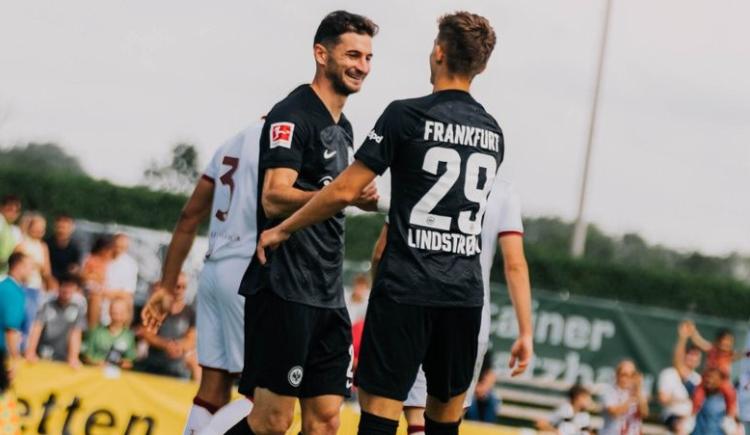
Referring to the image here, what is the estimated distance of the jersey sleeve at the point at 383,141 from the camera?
6.84 m

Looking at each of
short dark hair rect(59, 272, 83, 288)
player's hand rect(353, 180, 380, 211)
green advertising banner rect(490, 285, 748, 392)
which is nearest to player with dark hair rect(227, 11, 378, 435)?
player's hand rect(353, 180, 380, 211)

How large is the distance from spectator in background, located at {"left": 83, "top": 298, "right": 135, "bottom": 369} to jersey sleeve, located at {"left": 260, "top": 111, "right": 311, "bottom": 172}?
9.30 m

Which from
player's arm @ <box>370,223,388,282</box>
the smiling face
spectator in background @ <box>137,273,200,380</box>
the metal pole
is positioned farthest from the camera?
the metal pole

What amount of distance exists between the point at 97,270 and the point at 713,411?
721 centimetres

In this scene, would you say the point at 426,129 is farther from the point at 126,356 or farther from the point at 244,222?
the point at 126,356

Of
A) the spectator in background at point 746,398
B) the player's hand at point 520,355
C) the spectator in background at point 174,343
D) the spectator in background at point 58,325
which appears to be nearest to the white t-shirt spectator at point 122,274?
the spectator in background at point 174,343

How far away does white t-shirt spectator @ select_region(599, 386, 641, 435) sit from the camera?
16.9 m

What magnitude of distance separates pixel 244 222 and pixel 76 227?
43.4 ft

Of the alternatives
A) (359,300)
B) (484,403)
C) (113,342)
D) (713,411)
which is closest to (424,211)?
(113,342)

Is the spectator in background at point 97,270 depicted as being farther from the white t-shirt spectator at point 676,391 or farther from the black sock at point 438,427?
the black sock at point 438,427

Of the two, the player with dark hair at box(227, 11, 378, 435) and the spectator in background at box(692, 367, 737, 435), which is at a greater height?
the player with dark hair at box(227, 11, 378, 435)

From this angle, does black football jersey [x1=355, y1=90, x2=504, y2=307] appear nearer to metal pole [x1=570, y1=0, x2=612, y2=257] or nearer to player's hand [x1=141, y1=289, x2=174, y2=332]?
player's hand [x1=141, y1=289, x2=174, y2=332]

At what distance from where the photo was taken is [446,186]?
22.7 feet

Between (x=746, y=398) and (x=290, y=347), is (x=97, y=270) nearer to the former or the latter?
(x=746, y=398)
